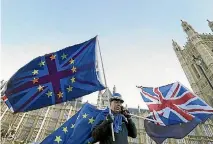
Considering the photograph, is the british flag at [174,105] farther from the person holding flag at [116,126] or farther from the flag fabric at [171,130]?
the person holding flag at [116,126]

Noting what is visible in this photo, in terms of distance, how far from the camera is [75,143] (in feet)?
21.8

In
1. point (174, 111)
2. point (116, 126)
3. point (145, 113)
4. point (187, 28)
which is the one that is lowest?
point (116, 126)

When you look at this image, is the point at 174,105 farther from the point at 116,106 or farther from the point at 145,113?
the point at 145,113

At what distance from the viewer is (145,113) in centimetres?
3584

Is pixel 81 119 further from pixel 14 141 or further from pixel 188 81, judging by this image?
pixel 188 81

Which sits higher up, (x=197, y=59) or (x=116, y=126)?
(x=197, y=59)

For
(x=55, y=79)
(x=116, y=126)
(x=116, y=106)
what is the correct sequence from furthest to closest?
(x=55, y=79) → (x=116, y=106) → (x=116, y=126)

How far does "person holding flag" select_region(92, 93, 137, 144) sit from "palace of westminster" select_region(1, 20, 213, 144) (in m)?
13.3

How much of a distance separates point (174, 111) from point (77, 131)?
156 inches

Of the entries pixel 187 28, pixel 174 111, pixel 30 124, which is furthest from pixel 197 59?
pixel 174 111

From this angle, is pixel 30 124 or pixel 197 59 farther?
pixel 197 59

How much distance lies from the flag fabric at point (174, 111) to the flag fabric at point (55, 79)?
2.83 metres

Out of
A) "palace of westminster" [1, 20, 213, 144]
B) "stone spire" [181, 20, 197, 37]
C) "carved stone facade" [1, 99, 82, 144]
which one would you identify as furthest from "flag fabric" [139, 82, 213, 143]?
"stone spire" [181, 20, 197, 37]

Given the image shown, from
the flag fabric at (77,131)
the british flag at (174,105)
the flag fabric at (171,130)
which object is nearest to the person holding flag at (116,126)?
the flag fabric at (77,131)
